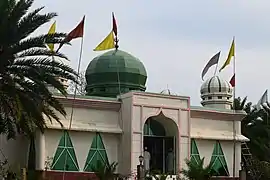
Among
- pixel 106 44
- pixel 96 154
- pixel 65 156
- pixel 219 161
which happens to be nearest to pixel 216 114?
pixel 219 161

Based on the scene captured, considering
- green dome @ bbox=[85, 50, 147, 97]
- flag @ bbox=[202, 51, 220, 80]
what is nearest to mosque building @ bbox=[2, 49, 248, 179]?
green dome @ bbox=[85, 50, 147, 97]

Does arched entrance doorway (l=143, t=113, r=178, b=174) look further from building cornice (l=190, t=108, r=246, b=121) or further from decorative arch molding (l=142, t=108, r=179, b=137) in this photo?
building cornice (l=190, t=108, r=246, b=121)

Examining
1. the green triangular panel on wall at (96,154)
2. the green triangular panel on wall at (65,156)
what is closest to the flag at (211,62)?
the green triangular panel on wall at (96,154)

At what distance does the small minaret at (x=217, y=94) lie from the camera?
3875cm

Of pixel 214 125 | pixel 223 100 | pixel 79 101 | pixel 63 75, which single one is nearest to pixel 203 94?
pixel 223 100

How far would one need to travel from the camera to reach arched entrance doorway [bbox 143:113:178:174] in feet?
106

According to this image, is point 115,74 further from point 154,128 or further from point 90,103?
point 90,103

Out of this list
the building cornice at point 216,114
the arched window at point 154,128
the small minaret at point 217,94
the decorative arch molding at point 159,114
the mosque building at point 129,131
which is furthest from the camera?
the small minaret at point 217,94

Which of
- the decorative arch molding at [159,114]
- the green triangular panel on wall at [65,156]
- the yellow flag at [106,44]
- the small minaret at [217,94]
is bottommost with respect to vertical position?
the green triangular panel on wall at [65,156]

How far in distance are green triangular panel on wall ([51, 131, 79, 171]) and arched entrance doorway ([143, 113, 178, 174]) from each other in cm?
416

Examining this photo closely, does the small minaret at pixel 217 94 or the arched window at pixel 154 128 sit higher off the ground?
the small minaret at pixel 217 94

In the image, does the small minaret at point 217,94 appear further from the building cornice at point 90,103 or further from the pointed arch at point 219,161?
the building cornice at point 90,103

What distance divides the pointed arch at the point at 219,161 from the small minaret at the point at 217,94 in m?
4.39

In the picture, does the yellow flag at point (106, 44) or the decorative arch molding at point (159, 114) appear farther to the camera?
the decorative arch molding at point (159, 114)
